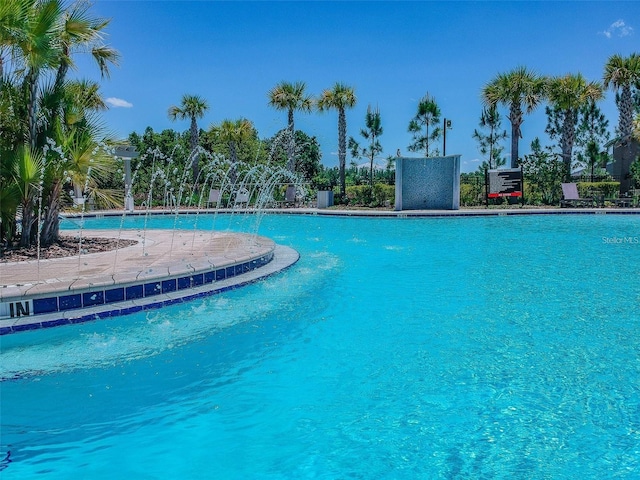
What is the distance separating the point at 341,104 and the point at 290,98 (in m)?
3.07

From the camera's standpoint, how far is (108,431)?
343 cm

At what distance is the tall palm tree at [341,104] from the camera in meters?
28.9

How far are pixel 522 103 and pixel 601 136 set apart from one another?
2977 centimetres

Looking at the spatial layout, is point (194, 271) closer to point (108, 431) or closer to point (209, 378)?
point (209, 378)

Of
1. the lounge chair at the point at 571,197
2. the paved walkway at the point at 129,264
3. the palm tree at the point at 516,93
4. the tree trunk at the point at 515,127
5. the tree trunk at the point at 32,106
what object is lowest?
the paved walkway at the point at 129,264

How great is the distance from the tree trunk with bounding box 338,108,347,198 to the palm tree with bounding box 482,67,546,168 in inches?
325

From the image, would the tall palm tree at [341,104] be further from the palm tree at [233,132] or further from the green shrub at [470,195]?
the green shrub at [470,195]

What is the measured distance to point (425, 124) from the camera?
1551 inches

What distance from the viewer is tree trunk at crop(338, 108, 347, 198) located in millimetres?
28734

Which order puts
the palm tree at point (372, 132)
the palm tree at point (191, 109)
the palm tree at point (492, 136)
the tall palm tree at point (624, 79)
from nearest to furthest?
the tall palm tree at point (624, 79) → the palm tree at point (191, 109) → the palm tree at point (372, 132) → the palm tree at point (492, 136)

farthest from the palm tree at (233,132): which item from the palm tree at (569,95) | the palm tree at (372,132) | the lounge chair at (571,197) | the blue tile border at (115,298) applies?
the blue tile border at (115,298)

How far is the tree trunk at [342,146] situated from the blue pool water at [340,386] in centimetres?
2147

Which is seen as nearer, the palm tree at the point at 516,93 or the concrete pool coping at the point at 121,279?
the concrete pool coping at the point at 121,279
